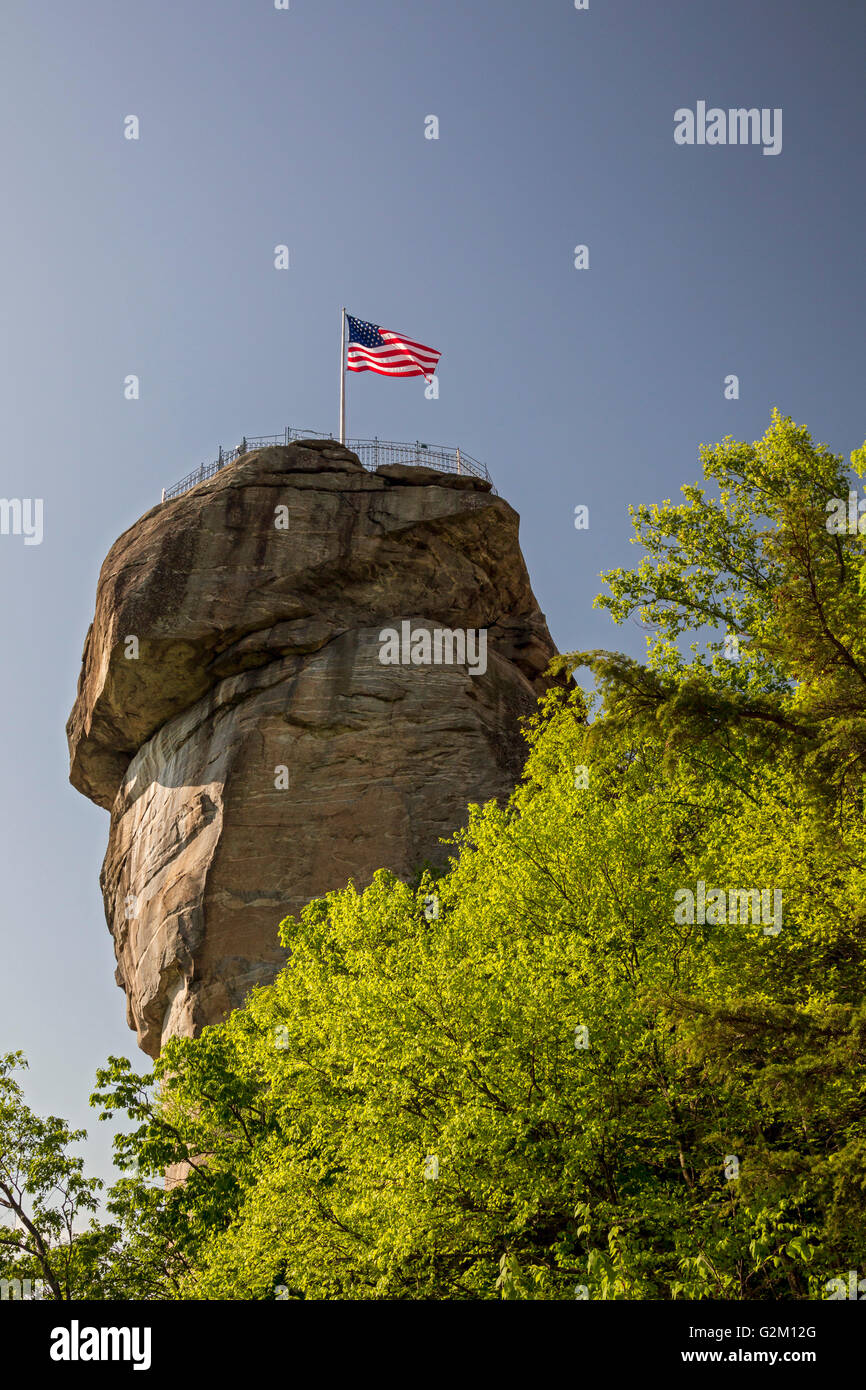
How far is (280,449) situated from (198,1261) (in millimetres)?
25530

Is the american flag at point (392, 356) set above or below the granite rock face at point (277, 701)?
above

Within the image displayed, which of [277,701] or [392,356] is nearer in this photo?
[277,701]

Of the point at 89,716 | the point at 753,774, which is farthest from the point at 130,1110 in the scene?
the point at 89,716

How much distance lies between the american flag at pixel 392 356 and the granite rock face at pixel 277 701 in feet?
11.1

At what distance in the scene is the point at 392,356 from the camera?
117 ft

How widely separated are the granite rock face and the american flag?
339 cm

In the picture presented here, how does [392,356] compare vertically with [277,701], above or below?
above

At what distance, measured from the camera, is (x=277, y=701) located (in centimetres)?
3325

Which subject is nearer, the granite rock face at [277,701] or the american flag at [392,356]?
the granite rock face at [277,701]

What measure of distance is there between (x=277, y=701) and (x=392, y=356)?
11.4 m

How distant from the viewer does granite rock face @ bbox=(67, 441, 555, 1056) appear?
101 feet

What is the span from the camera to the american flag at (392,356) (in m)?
35.3
